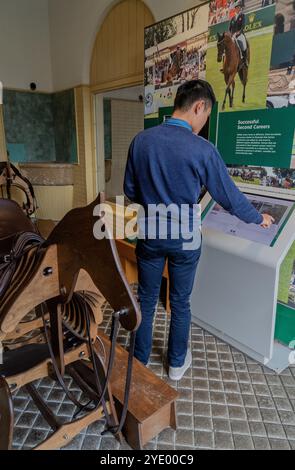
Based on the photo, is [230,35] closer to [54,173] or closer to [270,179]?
[270,179]

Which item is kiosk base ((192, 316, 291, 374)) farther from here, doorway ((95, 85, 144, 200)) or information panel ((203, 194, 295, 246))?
doorway ((95, 85, 144, 200))

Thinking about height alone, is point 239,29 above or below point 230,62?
above

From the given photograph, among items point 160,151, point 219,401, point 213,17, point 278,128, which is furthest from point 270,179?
point 219,401

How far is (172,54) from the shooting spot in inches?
104

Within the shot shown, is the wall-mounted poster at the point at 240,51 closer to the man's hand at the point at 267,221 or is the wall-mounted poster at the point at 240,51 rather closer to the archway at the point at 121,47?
the man's hand at the point at 267,221

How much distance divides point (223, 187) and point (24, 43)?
505cm

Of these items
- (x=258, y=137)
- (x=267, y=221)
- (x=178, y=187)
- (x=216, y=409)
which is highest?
(x=258, y=137)

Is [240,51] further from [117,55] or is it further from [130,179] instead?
[117,55]

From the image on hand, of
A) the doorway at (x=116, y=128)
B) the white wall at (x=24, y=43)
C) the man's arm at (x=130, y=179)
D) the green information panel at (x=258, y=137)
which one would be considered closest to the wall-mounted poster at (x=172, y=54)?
the green information panel at (x=258, y=137)

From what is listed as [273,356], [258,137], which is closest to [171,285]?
[273,356]

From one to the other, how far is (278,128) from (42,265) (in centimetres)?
169

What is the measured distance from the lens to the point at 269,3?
1954 mm

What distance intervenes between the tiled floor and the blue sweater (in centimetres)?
103

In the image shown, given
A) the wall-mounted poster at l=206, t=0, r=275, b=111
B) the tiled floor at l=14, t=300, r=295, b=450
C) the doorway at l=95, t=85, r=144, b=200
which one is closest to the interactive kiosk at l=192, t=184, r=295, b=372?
the tiled floor at l=14, t=300, r=295, b=450
